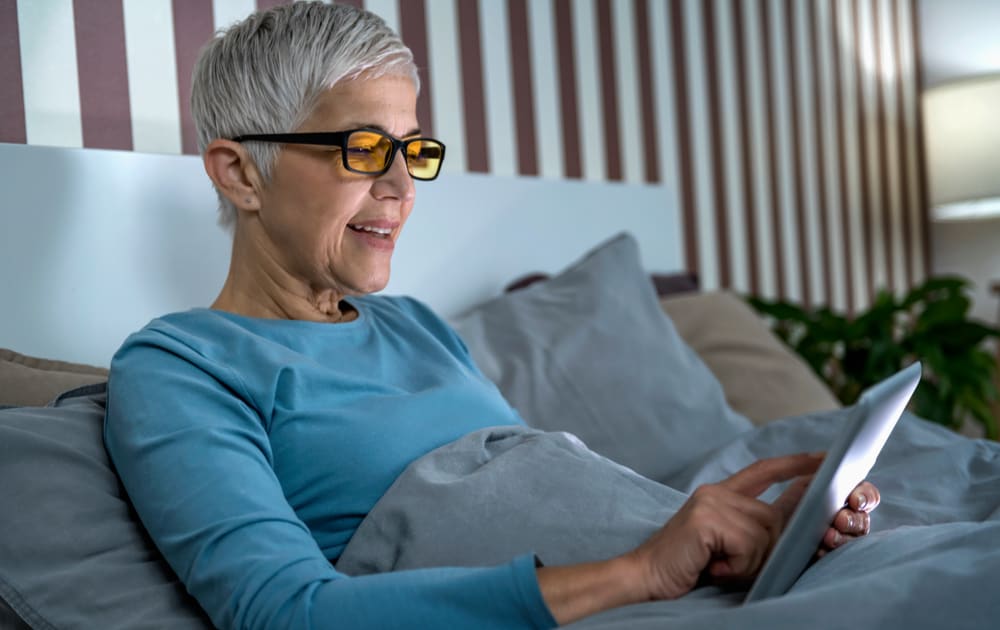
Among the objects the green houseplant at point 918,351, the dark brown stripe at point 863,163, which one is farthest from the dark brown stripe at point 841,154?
the green houseplant at point 918,351

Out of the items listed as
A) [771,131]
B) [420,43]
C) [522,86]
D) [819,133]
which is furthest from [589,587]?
[819,133]

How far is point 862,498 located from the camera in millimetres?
936

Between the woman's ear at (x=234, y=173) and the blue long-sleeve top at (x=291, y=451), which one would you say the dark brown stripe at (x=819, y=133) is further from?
the woman's ear at (x=234, y=173)

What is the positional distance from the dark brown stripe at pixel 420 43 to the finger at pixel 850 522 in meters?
1.41

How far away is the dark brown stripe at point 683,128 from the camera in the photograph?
117 inches

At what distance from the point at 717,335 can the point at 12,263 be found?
50.6 inches

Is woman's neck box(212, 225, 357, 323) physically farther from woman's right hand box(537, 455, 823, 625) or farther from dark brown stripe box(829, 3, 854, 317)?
dark brown stripe box(829, 3, 854, 317)

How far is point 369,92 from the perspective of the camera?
1156mm

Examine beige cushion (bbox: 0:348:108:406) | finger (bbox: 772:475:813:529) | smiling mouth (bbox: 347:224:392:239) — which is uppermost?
smiling mouth (bbox: 347:224:392:239)

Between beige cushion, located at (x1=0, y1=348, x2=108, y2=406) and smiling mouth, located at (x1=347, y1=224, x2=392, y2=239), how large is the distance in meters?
0.34

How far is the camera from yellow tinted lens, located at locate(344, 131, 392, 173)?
114cm

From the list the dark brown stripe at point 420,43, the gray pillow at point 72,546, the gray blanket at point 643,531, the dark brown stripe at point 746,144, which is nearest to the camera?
the gray blanket at point 643,531

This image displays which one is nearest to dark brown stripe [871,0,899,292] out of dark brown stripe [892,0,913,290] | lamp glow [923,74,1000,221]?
dark brown stripe [892,0,913,290]

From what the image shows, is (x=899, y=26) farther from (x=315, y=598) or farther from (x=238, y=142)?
(x=315, y=598)
